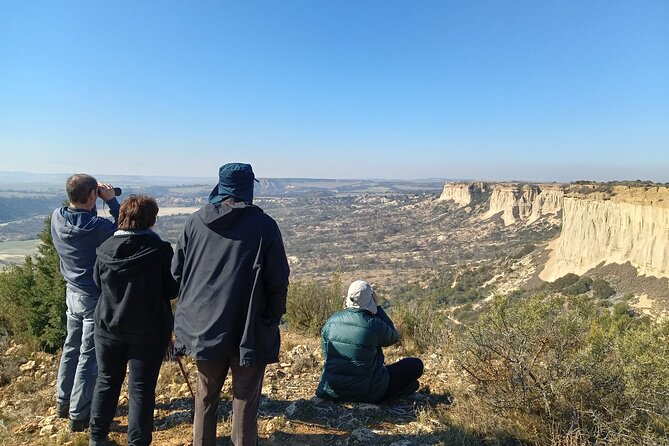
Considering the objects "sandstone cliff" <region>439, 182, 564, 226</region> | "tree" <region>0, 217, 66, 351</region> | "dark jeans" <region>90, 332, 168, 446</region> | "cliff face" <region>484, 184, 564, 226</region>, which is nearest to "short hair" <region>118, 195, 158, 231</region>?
"dark jeans" <region>90, 332, 168, 446</region>

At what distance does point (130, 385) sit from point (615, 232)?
3439 cm

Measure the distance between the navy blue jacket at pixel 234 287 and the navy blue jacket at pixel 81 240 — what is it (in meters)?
1.06

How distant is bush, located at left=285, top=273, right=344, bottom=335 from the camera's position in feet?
22.1

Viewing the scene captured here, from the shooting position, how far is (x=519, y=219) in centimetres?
6088

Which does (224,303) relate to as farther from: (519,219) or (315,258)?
(519,219)

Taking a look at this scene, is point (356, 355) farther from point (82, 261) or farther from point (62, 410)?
point (62, 410)

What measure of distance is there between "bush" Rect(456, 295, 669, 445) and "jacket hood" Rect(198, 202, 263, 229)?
2107mm

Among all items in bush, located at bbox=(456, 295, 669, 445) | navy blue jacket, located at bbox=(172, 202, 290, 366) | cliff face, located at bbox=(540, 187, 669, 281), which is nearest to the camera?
navy blue jacket, located at bbox=(172, 202, 290, 366)

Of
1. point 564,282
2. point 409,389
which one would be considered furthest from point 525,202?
point 409,389

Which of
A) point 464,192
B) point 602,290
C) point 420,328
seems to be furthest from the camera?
point 464,192

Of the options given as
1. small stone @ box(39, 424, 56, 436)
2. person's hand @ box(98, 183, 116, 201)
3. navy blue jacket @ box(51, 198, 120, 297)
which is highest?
person's hand @ box(98, 183, 116, 201)

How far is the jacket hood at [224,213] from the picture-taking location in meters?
2.11

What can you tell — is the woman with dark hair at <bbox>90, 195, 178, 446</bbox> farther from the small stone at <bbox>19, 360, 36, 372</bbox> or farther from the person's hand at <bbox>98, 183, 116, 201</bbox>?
the small stone at <bbox>19, 360, 36, 372</bbox>

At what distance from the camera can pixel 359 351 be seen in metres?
3.15
